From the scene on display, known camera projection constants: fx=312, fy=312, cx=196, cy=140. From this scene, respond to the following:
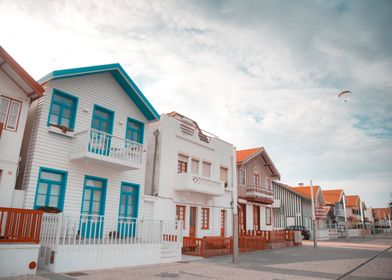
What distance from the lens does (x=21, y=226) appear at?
29.9ft

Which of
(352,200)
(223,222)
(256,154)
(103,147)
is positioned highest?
(256,154)

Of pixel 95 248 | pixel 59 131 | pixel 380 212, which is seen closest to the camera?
pixel 95 248

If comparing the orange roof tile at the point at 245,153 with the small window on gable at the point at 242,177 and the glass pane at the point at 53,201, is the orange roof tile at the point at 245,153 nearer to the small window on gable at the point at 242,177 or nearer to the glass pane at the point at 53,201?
the small window on gable at the point at 242,177

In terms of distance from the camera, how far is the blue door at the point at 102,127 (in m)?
13.3

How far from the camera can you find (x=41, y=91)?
11594 millimetres

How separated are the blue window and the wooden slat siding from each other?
92.2 inches

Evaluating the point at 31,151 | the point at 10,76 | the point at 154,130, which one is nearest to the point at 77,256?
the point at 31,151

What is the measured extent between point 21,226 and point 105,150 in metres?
5.17

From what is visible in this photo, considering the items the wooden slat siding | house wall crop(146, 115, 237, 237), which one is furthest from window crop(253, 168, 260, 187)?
the wooden slat siding

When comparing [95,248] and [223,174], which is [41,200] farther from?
[223,174]

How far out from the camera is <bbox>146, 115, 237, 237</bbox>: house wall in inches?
690

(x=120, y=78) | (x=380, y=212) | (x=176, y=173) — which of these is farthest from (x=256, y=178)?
(x=380, y=212)

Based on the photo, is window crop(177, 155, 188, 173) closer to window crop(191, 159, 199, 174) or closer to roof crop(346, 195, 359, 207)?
window crop(191, 159, 199, 174)

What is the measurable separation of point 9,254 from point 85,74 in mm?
7939
